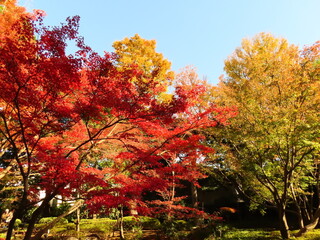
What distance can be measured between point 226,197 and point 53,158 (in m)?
16.0

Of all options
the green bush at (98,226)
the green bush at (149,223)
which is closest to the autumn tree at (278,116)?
the green bush at (149,223)

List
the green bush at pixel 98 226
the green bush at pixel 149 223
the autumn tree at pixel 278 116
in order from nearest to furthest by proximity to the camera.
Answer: the autumn tree at pixel 278 116
the green bush at pixel 98 226
the green bush at pixel 149 223

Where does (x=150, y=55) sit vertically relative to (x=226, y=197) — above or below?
above

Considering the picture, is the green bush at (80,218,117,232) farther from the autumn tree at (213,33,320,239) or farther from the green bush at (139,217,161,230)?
the autumn tree at (213,33,320,239)

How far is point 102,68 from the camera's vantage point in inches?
181

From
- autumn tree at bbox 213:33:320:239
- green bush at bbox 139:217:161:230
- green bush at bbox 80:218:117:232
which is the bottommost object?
green bush at bbox 139:217:161:230

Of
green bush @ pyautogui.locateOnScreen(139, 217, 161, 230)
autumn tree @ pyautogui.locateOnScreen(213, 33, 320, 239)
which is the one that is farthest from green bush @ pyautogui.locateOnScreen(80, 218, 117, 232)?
autumn tree @ pyautogui.locateOnScreen(213, 33, 320, 239)

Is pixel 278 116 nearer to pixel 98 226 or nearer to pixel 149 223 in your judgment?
pixel 149 223

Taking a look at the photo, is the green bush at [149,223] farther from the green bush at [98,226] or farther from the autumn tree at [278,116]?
the autumn tree at [278,116]

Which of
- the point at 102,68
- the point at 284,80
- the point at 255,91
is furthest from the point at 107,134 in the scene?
the point at 284,80

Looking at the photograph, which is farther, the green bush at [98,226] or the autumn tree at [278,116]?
the green bush at [98,226]

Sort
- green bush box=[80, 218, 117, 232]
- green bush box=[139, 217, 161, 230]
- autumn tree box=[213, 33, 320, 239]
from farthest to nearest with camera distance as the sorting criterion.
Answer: green bush box=[139, 217, 161, 230] → green bush box=[80, 218, 117, 232] → autumn tree box=[213, 33, 320, 239]

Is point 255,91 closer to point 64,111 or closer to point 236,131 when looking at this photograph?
point 236,131

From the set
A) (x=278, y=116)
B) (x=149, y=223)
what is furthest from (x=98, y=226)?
(x=278, y=116)
